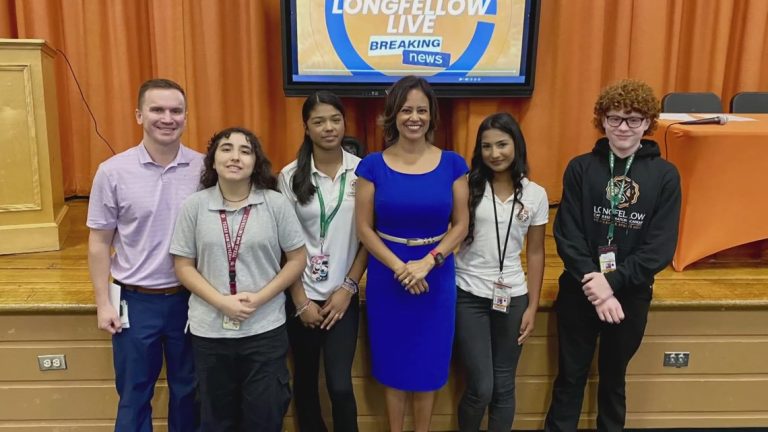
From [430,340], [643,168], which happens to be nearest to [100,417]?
[430,340]

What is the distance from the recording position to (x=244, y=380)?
178cm

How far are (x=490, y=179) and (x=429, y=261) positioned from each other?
362mm

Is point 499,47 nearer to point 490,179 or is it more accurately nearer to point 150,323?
point 490,179

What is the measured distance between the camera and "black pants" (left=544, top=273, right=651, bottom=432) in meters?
1.96

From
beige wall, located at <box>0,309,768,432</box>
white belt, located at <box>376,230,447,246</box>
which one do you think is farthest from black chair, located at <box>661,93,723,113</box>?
white belt, located at <box>376,230,447,246</box>

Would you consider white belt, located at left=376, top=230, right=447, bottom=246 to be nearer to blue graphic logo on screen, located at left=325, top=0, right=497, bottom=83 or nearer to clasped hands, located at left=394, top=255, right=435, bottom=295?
clasped hands, located at left=394, top=255, right=435, bottom=295

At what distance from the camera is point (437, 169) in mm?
1776

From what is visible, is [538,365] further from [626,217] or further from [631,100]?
[631,100]

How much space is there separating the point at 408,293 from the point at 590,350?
69 centimetres

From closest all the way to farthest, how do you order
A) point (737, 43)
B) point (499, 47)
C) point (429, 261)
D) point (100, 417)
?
point (429, 261)
point (100, 417)
point (499, 47)
point (737, 43)

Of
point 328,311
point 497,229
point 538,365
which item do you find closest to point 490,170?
point 497,229

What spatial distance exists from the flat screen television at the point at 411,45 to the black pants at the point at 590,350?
1852 mm

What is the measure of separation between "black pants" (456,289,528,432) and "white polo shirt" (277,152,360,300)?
406 millimetres

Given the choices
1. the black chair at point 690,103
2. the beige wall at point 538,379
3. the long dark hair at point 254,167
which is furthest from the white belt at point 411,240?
the black chair at point 690,103
